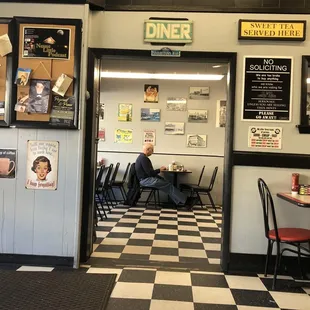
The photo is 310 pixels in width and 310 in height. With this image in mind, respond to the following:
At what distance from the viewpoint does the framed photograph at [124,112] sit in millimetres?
7797

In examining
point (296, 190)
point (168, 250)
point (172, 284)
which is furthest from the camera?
point (168, 250)

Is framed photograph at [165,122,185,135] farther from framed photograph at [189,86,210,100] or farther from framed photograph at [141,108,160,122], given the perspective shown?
framed photograph at [189,86,210,100]

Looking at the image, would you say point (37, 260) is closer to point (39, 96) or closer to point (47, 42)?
point (39, 96)

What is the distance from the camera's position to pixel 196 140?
300 inches

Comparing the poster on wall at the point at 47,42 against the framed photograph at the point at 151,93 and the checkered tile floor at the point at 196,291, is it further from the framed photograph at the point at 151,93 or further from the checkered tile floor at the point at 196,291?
the framed photograph at the point at 151,93

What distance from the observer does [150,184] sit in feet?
21.9

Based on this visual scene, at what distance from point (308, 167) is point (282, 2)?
61.6 inches

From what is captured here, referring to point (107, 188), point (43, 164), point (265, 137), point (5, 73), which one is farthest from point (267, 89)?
point (107, 188)

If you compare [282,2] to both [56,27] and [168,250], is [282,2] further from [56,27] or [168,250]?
[168,250]

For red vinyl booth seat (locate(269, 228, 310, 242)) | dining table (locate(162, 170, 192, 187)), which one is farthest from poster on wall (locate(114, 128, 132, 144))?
red vinyl booth seat (locate(269, 228, 310, 242))

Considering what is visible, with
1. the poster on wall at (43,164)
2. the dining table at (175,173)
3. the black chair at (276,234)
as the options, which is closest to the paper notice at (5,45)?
the poster on wall at (43,164)

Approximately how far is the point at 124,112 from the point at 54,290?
5495 millimetres

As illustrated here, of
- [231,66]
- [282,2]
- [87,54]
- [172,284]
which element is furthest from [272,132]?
[87,54]

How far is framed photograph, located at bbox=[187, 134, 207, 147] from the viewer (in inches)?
300
